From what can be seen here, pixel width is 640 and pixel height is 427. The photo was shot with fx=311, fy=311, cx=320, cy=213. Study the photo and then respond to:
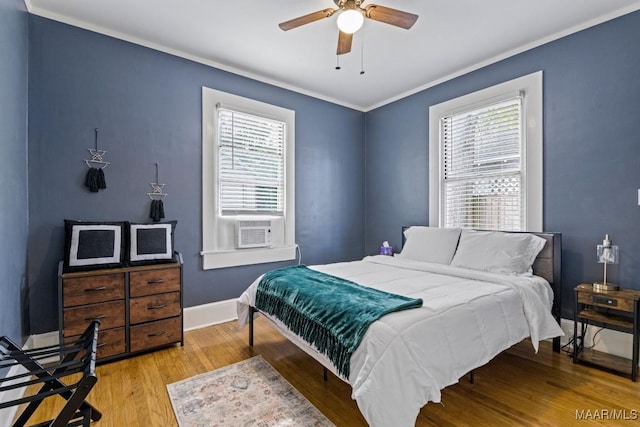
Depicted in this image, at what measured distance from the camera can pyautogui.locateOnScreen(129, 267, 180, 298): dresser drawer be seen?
2.56 metres

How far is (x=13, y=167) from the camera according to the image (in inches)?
82.2

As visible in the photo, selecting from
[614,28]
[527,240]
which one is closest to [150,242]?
[527,240]

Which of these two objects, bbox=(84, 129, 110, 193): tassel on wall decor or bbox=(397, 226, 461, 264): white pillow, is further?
bbox=(397, 226, 461, 264): white pillow

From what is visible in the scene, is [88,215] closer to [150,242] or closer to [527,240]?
[150,242]

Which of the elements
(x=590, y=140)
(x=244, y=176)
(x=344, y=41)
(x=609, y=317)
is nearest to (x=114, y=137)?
(x=244, y=176)

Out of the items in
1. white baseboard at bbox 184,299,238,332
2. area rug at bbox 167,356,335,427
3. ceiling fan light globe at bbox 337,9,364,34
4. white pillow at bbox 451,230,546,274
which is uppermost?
ceiling fan light globe at bbox 337,9,364,34

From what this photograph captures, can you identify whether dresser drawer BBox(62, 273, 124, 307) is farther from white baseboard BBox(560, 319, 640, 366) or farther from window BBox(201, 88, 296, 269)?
white baseboard BBox(560, 319, 640, 366)

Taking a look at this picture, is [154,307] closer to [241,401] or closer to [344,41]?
[241,401]

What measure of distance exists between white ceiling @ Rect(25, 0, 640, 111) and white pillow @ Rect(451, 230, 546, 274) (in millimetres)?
1844

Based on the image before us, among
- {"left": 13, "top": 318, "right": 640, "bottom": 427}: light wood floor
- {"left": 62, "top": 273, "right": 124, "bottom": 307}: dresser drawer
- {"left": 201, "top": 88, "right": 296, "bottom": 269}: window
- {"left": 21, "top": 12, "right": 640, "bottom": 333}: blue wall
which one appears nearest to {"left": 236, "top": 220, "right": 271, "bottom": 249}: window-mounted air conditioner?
{"left": 201, "top": 88, "right": 296, "bottom": 269}: window

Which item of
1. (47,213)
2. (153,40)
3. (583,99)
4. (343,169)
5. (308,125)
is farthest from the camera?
(343,169)

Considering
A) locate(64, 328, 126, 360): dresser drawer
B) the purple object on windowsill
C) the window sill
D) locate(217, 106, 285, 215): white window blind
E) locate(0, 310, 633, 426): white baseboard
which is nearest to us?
locate(0, 310, 633, 426): white baseboard

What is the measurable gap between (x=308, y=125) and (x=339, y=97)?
0.65 metres

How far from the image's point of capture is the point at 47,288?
2537 mm
